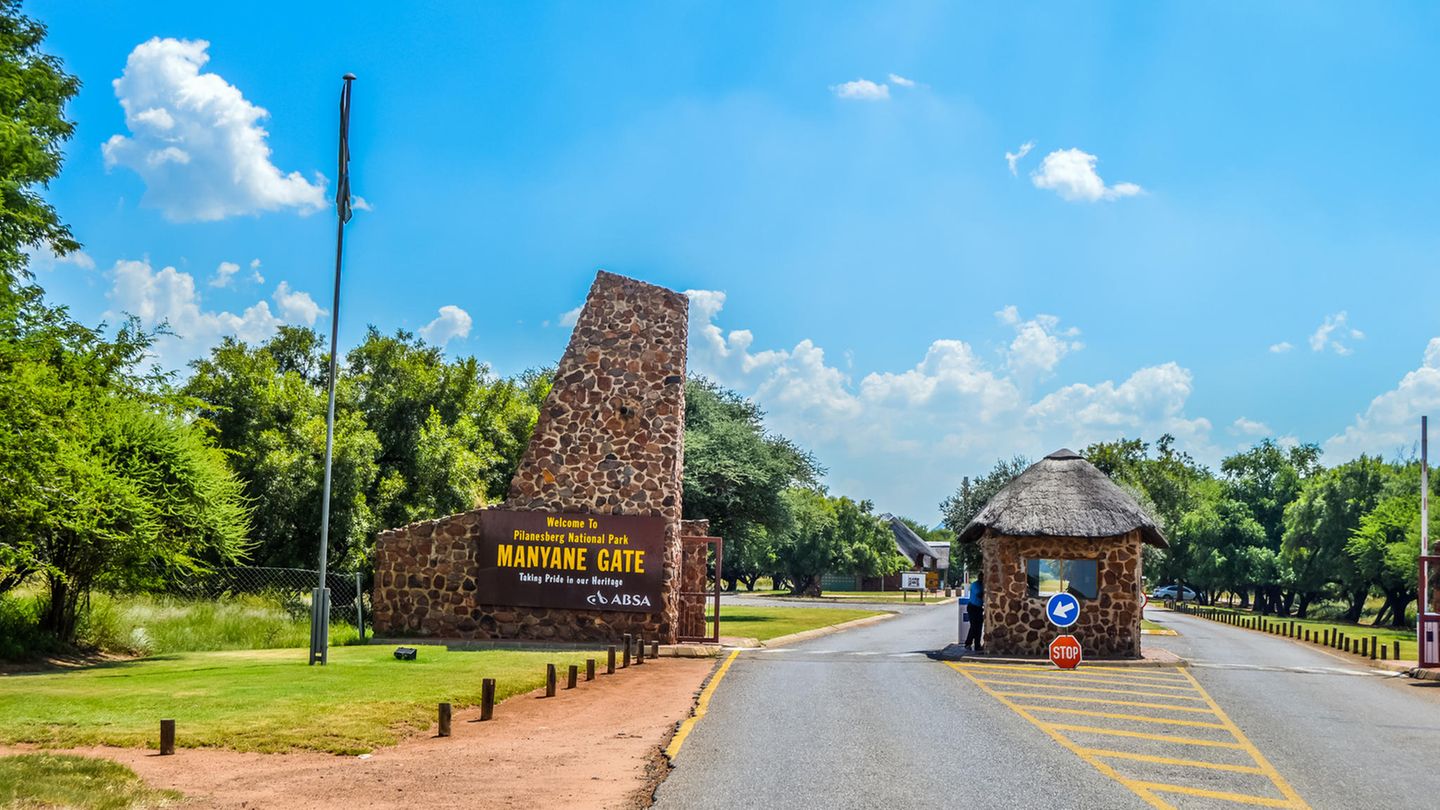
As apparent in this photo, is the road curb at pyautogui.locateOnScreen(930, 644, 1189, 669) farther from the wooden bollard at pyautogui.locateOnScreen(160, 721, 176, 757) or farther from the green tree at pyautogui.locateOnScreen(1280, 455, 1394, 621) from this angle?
the green tree at pyautogui.locateOnScreen(1280, 455, 1394, 621)

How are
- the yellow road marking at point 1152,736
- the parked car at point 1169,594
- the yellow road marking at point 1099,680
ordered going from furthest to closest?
the parked car at point 1169,594 < the yellow road marking at point 1099,680 < the yellow road marking at point 1152,736

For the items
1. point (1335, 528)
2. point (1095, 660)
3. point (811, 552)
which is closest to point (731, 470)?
point (1095, 660)

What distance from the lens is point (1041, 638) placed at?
89.9 feet

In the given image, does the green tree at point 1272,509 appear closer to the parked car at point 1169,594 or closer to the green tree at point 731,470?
the parked car at point 1169,594

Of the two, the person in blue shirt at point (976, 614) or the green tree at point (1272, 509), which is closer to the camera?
the person in blue shirt at point (976, 614)

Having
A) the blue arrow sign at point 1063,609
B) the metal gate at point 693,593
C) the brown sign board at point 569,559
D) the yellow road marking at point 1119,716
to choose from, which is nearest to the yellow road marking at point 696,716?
the yellow road marking at point 1119,716

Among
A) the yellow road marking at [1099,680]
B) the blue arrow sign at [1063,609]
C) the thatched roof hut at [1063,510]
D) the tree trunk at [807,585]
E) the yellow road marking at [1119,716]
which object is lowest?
the tree trunk at [807,585]

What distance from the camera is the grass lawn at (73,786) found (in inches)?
373

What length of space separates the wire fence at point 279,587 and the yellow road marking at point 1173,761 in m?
19.9

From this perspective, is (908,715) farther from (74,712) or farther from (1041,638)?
(1041,638)

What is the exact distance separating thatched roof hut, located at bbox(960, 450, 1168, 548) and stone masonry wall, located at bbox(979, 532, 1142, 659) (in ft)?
1.23

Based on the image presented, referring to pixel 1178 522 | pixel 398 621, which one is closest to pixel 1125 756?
pixel 398 621

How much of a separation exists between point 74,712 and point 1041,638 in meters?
19.9

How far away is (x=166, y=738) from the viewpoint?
12.1 metres
